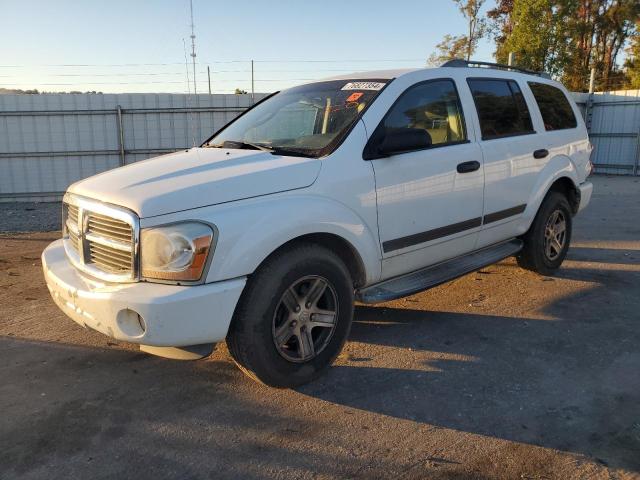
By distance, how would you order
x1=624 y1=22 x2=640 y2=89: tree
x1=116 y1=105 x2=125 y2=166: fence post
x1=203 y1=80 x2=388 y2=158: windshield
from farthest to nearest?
x1=624 y1=22 x2=640 y2=89: tree, x1=116 y1=105 x2=125 y2=166: fence post, x1=203 y1=80 x2=388 y2=158: windshield

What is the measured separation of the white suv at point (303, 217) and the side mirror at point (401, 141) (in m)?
0.01

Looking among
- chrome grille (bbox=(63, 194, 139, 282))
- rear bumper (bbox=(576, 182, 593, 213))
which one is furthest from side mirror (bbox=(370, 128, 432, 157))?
rear bumper (bbox=(576, 182, 593, 213))

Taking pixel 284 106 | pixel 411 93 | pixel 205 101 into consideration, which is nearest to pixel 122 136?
pixel 205 101

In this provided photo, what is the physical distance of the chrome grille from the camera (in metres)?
2.80

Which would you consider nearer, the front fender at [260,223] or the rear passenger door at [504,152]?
the front fender at [260,223]

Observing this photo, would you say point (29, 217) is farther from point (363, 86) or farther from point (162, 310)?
point (162, 310)

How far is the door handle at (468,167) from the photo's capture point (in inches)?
158

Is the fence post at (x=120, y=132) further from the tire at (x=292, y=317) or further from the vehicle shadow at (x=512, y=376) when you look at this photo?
the tire at (x=292, y=317)

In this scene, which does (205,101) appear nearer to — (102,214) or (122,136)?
(122,136)

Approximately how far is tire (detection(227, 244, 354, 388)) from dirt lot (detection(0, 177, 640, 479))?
7.0 inches

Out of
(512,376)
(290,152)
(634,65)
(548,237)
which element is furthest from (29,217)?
(634,65)

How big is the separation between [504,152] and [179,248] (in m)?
2.95

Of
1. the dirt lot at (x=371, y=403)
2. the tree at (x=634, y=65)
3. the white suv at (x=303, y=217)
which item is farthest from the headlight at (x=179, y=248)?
the tree at (x=634, y=65)

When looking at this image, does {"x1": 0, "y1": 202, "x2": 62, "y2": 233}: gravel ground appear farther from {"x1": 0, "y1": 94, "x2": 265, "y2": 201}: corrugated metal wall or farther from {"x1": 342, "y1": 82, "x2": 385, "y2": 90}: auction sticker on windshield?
{"x1": 342, "y1": 82, "x2": 385, "y2": 90}: auction sticker on windshield
